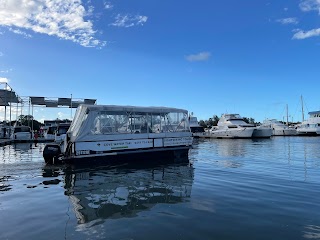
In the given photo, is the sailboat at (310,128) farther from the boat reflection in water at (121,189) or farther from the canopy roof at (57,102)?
the boat reflection in water at (121,189)

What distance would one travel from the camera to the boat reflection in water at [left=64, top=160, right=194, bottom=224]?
878cm

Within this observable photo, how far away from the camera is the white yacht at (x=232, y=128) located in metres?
60.9

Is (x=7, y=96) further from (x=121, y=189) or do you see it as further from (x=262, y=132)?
(x=262, y=132)

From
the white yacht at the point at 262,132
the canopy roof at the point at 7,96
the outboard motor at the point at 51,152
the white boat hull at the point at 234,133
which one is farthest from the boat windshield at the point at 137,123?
the white yacht at the point at 262,132

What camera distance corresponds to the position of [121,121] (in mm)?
19297

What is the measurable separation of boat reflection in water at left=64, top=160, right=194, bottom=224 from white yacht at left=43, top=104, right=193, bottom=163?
131 cm

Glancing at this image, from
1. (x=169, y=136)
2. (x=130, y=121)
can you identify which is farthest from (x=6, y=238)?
(x=169, y=136)

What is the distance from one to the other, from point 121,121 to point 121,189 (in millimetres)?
8099

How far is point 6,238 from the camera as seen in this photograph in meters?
6.58

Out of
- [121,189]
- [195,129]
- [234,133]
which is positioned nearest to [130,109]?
[121,189]

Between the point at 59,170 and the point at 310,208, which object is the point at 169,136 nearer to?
the point at 59,170

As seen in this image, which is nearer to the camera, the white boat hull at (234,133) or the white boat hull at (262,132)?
the white boat hull at (234,133)

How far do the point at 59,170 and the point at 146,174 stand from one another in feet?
15.4

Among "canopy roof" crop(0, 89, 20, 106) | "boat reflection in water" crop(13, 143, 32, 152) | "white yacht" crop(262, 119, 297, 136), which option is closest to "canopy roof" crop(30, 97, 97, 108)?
"canopy roof" crop(0, 89, 20, 106)
